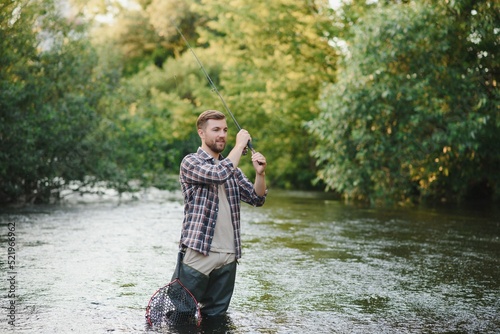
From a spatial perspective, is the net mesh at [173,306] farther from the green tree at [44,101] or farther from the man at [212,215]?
the green tree at [44,101]

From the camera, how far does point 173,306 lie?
5816mm

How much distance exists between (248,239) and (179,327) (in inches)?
248

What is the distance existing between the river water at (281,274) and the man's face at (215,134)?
1.38 meters

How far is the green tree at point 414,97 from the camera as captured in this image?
1645 cm

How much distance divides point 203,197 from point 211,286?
74cm

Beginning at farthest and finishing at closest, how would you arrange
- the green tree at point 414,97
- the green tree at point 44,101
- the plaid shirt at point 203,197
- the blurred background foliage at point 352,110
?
the green tree at point 414,97, the blurred background foliage at point 352,110, the green tree at point 44,101, the plaid shirt at point 203,197

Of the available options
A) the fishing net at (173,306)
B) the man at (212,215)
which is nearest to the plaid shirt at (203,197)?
the man at (212,215)

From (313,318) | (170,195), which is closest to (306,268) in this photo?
(313,318)

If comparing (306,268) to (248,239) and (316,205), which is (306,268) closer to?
(248,239)

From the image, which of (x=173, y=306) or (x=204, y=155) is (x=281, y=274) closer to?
(x=173, y=306)

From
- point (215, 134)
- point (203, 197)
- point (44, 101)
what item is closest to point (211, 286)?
point (203, 197)

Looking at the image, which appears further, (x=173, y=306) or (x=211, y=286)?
(x=211, y=286)

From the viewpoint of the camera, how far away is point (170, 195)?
24344 millimetres

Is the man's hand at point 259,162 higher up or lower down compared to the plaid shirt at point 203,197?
higher up
